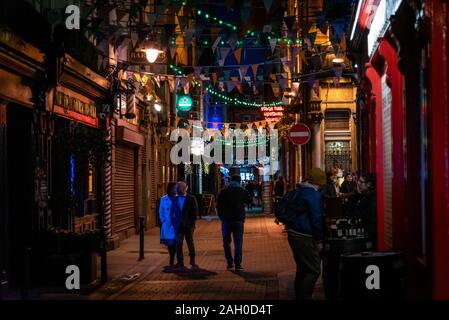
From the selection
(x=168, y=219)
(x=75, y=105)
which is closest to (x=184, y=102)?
(x=75, y=105)

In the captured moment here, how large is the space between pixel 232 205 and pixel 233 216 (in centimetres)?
24

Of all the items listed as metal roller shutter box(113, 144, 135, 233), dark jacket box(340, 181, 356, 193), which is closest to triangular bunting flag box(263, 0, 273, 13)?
dark jacket box(340, 181, 356, 193)

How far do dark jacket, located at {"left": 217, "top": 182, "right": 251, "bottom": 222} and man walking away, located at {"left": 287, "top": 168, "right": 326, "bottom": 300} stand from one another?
5775mm

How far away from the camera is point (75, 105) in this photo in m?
18.1

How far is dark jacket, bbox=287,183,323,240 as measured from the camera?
10.0 meters

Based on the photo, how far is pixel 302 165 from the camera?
99.3ft

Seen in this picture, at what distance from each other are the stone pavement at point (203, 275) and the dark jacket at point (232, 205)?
1.13 m

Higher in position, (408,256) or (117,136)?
(117,136)

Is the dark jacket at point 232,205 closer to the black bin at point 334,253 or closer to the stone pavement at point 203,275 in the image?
the stone pavement at point 203,275

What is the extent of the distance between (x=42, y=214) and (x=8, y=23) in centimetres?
388

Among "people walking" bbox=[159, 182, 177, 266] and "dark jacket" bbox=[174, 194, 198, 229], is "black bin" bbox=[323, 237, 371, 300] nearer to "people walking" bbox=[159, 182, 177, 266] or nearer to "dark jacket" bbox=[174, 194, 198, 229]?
"dark jacket" bbox=[174, 194, 198, 229]

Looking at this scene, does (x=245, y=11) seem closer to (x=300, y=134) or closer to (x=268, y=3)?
(x=268, y=3)
